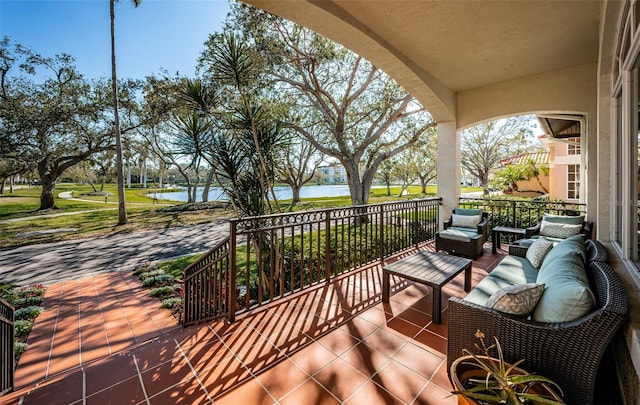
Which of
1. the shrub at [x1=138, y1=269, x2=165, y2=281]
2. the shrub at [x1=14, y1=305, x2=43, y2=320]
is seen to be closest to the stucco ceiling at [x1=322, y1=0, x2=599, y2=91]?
the shrub at [x1=138, y1=269, x2=165, y2=281]

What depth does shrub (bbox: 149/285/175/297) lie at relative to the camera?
13.9 feet

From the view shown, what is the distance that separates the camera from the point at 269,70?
741cm

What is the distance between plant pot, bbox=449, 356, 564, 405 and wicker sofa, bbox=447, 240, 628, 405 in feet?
0.35

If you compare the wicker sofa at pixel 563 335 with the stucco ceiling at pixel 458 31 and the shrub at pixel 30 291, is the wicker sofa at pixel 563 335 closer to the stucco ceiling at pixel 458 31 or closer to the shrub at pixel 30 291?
the stucco ceiling at pixel 458 31

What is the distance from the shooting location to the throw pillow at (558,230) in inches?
159

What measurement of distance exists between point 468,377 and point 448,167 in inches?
209

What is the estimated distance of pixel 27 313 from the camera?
3535 millimetres

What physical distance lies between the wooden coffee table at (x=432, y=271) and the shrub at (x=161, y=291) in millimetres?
3586

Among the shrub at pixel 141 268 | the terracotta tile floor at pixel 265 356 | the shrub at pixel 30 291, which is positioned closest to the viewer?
the terracotta tile floor at pixel 265 356

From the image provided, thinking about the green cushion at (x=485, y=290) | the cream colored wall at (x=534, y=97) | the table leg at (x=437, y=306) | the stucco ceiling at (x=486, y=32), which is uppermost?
the stucco ceiling at (x=486, y=32)

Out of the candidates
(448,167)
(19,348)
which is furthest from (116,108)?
(448,167)

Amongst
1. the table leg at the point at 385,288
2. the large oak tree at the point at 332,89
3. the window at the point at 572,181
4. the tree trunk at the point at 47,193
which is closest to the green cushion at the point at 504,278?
the table leg at the point at 385,288

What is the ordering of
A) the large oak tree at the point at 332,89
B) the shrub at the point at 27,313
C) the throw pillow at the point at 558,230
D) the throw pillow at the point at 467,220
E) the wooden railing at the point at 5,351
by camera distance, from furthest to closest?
the large oak tree at the point at 332,89 < the throw pillow at the point at 467,220 < the throw pillow at the point at 558,230 < the shrub at the point at 27,313 < the wooden railing at the point at 5,351

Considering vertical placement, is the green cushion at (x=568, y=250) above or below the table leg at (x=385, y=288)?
above
